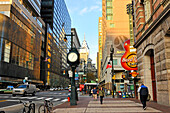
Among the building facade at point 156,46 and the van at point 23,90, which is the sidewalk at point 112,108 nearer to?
the building facade at point 156,46

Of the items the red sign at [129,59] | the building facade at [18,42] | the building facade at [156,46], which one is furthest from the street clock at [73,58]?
the building facade at [18,42]

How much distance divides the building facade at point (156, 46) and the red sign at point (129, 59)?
171cm

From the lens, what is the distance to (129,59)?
2164 cm

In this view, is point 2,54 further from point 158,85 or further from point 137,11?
point 158,85

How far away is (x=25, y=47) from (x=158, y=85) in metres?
61.0

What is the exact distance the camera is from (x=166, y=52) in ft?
41.3

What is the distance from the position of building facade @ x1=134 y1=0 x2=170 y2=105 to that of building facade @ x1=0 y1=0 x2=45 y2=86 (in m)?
43.2

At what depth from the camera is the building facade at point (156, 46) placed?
12.5 m

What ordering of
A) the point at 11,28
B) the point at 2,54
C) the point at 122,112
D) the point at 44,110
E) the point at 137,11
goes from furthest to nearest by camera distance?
1. the point at 11,28
2. the point at 2,54
3. the point at 137,11
4. the point at 122,112
5. the point at 44,110

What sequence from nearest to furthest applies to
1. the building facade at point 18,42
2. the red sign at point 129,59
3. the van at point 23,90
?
the red sign at point 129,59, the van at point 23,90, the building facade at point 18,42

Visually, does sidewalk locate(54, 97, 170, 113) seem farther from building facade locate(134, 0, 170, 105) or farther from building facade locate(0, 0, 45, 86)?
building facade locate(0, 0, 45, 86)

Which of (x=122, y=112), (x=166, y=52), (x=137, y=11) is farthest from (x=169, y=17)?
(x=137, y=11)

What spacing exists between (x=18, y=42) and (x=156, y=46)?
54.8 m

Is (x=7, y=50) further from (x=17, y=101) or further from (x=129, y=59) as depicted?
(x=129, y=59)
